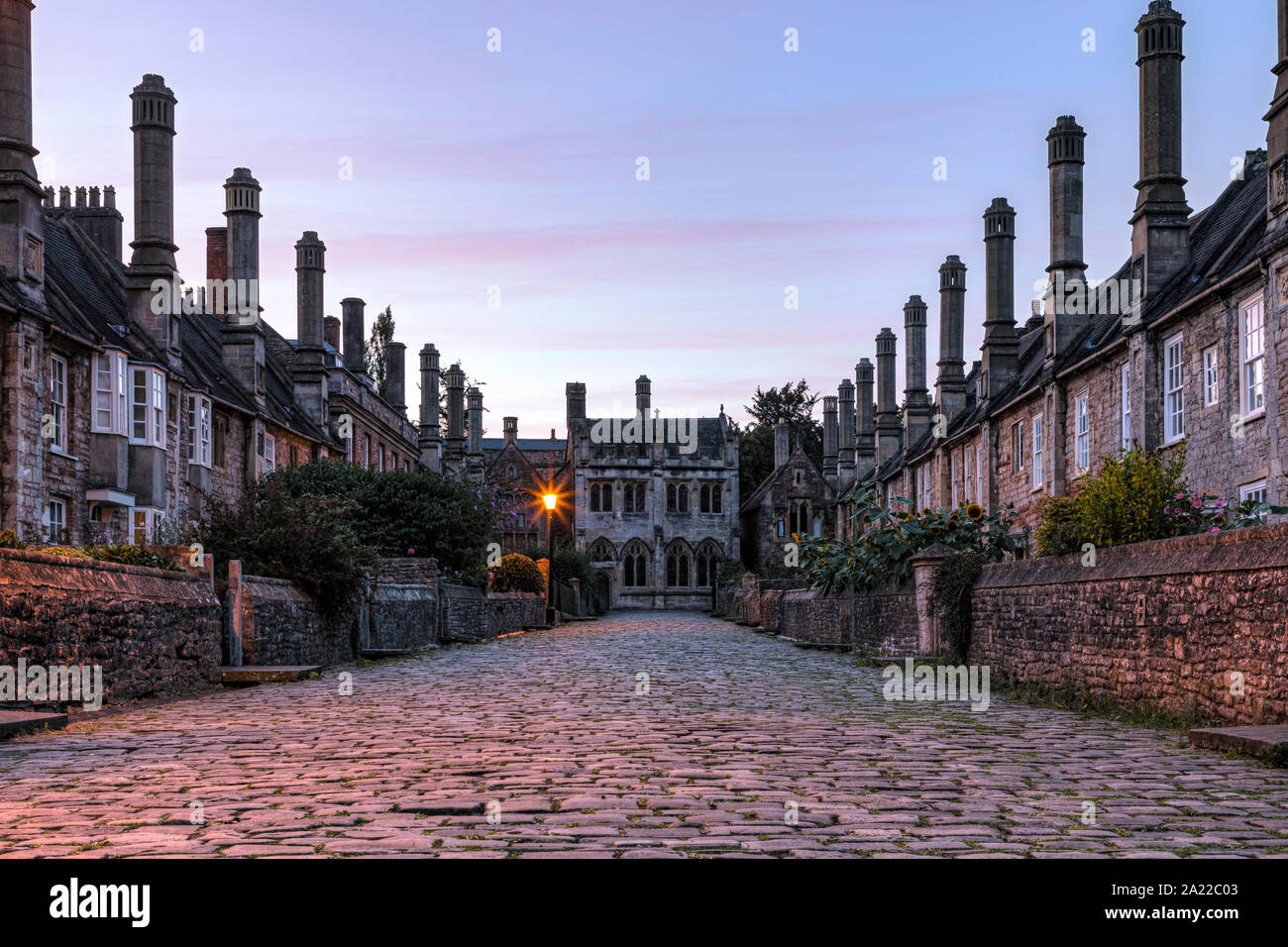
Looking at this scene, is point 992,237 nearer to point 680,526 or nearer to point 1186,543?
point 1186,543

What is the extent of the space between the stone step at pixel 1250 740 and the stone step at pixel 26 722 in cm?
867

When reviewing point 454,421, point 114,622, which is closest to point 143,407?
point 114,622

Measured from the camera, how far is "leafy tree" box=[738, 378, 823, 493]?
87.6 meters

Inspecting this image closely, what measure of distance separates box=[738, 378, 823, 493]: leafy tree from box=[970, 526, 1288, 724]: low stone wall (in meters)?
69.0

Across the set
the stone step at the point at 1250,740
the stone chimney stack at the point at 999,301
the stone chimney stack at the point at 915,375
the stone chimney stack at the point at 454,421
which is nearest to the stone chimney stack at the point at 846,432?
the stone chimney stack at the point at 915,375

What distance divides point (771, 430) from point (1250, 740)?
83.2 meters

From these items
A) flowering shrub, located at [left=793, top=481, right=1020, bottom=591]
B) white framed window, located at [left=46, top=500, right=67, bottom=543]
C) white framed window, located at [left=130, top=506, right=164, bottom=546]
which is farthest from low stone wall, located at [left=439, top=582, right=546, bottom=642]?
flowering shrub, located at [left=793, top=481, right=1020, bottom=591]

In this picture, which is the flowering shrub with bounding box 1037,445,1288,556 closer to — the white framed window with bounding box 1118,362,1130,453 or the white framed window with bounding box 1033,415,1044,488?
the white framed window with bounding box 1118,362,1130,453

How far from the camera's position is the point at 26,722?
9.77 metres

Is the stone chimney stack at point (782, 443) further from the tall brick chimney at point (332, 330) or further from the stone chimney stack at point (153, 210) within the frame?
the stone chimney stack at point (153, 210)

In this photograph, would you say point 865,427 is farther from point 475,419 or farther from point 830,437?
point 475,419
